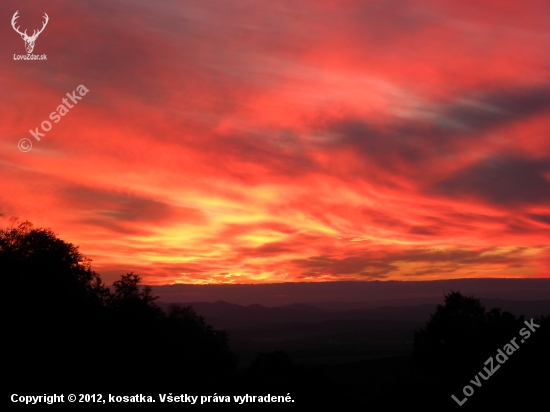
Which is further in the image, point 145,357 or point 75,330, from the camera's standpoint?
point 145,357

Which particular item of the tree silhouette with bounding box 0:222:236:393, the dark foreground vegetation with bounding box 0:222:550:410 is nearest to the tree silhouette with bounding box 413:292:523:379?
the dark foreground vegetation with bounding box 0:222:550:410

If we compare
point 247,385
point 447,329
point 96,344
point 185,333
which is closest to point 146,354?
point 96,344

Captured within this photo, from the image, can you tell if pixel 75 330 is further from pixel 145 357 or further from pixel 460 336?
pixel 460 336

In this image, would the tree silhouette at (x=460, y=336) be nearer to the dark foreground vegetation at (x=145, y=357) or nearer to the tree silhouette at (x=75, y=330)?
the dark foreground vegetation at (x=145, y=357)

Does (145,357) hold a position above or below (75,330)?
below

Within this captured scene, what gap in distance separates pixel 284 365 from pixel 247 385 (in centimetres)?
633

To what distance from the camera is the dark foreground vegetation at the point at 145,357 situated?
133 ft

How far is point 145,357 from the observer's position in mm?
52281

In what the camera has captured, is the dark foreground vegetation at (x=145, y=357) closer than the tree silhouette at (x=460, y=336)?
Yes

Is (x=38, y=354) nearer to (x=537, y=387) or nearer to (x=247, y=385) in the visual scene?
(x=247, y=385)

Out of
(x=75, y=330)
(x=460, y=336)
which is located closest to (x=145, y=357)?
(x=75, y=330)

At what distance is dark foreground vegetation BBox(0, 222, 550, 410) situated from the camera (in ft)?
133

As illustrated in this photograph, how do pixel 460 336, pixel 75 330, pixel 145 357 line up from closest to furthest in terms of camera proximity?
pixel 75 330 < pixel 145 357 < pixel 460 336

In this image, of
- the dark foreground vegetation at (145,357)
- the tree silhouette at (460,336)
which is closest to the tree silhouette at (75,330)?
the dark foreground vegetation at (145,357)
